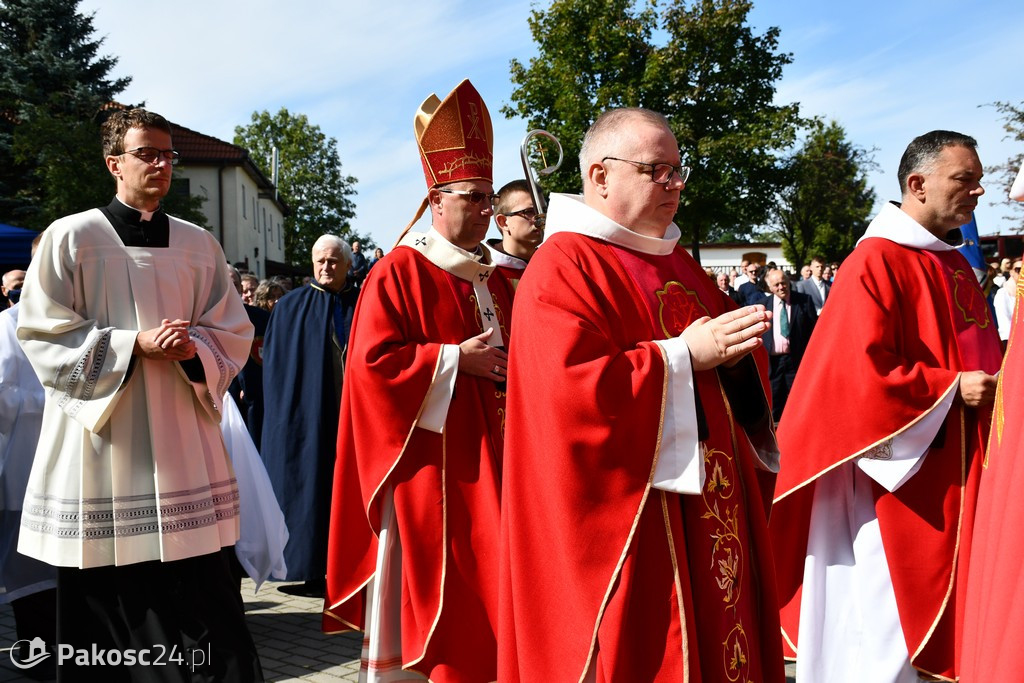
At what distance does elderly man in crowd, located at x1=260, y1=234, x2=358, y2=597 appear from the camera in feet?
22.9

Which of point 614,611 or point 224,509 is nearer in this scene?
point 614,611

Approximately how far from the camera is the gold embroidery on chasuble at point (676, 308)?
10.3ft

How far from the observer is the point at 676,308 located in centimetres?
319

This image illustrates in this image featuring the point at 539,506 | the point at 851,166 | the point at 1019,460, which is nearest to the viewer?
the point at 1019,460

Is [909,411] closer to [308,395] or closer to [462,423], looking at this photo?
[462,423]

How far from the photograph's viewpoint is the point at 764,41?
31891mm

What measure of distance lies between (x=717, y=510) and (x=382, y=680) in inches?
75.1

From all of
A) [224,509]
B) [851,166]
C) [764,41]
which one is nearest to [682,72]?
[764,41]

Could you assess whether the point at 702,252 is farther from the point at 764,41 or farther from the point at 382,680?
the point at 382,680

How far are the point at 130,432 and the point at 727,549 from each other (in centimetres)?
237

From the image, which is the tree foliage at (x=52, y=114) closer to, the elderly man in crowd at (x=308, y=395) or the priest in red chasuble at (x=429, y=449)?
the elderly man in crowd at (x=308, y=395)

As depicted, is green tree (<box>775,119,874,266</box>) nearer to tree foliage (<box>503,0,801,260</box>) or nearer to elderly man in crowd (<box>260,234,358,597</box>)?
tree foliage (<box>503,0,801,260</box>)

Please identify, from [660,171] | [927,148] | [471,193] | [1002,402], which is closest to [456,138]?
[471,193]

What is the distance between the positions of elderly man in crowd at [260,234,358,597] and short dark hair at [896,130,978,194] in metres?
3.88
